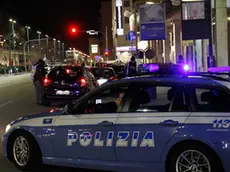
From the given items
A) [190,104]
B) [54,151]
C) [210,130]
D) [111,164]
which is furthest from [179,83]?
[54,151]

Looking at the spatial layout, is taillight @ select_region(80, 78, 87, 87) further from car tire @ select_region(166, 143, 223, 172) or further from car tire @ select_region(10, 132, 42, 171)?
car tire @ select_region(166, 143, 223, 172)

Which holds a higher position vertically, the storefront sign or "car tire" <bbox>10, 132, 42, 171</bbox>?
the storefront sign

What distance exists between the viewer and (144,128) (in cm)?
586

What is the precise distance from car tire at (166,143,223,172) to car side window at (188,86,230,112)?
19.7 inches

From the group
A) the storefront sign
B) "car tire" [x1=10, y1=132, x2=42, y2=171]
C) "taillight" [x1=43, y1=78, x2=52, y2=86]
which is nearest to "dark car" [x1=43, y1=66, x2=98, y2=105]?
"taillight" [x1=43, y1=78, x2=52, y2=86]

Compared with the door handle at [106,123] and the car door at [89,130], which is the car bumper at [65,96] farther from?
the door handle at [106,123]

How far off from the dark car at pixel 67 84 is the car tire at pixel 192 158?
36.1ft

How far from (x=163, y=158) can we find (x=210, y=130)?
0.75 m

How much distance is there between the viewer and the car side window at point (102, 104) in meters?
6.27

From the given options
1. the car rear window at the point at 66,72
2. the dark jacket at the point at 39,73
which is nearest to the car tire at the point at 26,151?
the car rear window at the point at 66,72

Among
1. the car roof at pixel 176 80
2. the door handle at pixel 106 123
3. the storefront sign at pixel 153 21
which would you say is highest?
the storefront sign at pixel 153 21

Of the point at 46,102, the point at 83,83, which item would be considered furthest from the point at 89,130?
the point at 46,102

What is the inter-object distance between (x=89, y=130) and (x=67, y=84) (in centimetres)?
1069

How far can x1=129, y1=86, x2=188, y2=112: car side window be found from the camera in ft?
19.4
